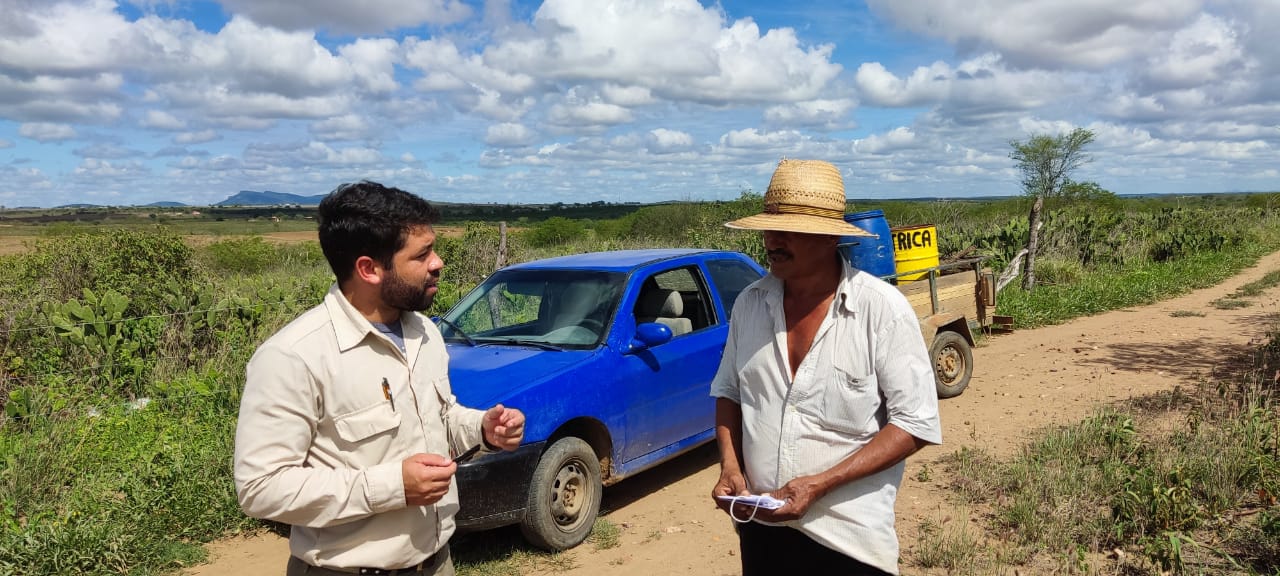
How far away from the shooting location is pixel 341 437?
2.21m

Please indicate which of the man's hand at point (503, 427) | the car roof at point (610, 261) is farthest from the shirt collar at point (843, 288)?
the car roof at point (610, 261)

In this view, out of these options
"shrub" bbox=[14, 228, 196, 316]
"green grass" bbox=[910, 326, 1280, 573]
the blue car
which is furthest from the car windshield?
"shrub" bbox=[14, 228, 196, 316]

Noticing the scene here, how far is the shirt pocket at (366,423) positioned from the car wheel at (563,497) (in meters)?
2.61

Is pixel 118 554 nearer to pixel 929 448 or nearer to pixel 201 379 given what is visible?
pixel 201 379

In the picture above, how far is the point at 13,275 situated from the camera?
33.4 feet

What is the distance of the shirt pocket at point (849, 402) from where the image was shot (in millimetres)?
2383

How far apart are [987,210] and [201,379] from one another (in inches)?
1037

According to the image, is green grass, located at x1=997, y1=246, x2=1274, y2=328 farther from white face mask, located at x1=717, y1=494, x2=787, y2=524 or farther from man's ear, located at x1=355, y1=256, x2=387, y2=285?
man's ear, located at x1=355, y1=256, x2=387, y2=285

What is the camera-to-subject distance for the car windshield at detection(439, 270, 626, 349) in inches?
215

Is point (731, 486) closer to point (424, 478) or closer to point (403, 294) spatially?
point (424, 478)

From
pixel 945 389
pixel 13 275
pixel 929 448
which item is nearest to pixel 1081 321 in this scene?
pixel 945 389

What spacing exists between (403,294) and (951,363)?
7394 mm

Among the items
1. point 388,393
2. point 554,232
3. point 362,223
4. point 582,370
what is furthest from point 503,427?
point 554,232

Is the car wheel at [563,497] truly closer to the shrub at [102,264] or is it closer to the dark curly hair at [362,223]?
the dark curly hair at [362,223]
